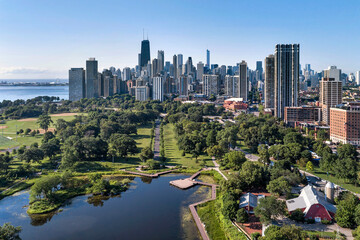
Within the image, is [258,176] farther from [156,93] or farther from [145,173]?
[156,93]

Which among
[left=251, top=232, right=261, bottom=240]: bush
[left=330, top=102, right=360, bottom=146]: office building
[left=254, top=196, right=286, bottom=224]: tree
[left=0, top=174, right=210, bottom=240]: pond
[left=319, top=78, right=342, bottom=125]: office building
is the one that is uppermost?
[left=319, top=78, right=342, bottom=125]: office building

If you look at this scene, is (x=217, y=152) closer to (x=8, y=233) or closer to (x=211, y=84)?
(x=8, y=233)

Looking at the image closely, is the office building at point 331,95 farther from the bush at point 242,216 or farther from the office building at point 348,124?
the bush at point 242,216

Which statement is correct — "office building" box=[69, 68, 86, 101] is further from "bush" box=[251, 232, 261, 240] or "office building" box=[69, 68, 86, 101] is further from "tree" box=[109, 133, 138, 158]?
"bush" box=[251, 232, 261, 240]

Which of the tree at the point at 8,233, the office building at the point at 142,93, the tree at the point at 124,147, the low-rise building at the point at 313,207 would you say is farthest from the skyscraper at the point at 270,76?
the tree at the point at 8,233

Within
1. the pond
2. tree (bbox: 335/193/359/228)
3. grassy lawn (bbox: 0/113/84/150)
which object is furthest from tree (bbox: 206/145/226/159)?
grassy lawn (bbox: 0/113/84/150)

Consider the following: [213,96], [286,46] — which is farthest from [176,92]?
[286,46]
